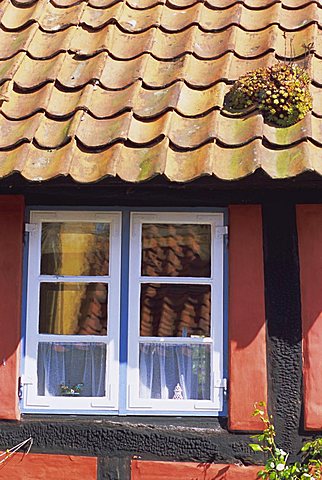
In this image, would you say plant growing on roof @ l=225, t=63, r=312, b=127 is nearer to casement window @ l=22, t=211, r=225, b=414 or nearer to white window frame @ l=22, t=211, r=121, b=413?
casement window @ l=22, t=211, r=225, b=414

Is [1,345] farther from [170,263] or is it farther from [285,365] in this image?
[285,365]

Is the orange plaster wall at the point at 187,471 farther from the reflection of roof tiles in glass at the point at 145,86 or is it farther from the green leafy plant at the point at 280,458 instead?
the reflection of roof tiles in glass at the point at 145,86

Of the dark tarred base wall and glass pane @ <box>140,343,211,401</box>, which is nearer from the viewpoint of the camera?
the dark tarred base wall

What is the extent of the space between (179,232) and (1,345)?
1.31 metres

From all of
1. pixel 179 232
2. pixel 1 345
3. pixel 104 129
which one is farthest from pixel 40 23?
pixel 1 345

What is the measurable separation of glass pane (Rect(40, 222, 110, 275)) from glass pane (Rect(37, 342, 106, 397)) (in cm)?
48

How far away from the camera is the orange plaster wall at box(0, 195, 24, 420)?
558cm

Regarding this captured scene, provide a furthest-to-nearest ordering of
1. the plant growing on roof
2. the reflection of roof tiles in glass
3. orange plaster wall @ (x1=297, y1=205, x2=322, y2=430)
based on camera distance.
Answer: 1. orange plaster wall @ (x1=297, y1=205, x2=322, y2=430)
2. the plant growing on roof
3. the reflection of roof tiles in glass

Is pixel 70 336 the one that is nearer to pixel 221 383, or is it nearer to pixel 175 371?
pixel 175 371

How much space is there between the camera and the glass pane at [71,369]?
5.68 metres

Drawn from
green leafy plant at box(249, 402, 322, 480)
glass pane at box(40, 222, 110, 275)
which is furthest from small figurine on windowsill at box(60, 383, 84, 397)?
green leafy plant at box(249, 402, 322, 480)

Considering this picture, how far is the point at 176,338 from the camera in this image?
5.69m

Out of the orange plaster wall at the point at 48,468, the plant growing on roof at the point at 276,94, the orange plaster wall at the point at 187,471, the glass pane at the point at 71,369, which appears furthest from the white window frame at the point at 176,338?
the plant growing on roof at the point at 276,94

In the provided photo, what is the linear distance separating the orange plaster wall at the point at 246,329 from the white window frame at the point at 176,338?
0.10m
